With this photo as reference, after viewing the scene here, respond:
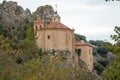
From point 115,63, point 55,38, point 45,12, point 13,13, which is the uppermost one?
point 45,12

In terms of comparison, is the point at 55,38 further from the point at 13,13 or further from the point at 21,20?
the point at 13,13

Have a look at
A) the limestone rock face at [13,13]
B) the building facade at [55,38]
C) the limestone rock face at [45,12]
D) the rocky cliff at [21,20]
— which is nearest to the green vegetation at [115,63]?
the rocky cliff at [21,20]

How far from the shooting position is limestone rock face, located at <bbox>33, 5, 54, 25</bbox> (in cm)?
11212

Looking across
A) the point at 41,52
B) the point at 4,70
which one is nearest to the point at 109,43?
the point at 4,70

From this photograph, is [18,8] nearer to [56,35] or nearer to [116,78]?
[56,35]

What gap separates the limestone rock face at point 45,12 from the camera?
368 feet

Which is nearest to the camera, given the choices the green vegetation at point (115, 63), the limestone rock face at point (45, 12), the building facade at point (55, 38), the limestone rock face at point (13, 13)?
the green vegetation at point (115, 63)

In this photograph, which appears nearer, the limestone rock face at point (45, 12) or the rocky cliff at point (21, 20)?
the rocky cliff at point (21, 20)

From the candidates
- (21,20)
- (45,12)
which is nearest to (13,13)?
(21,20)

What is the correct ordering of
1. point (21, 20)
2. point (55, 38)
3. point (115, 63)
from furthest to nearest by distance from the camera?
point (21, 20) < point (55, 38) < point (115, 63)

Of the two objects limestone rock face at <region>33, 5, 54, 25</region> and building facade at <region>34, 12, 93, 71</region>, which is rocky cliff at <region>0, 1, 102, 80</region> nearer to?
limestone rock face at <region>33, 5, 54, 25</region>

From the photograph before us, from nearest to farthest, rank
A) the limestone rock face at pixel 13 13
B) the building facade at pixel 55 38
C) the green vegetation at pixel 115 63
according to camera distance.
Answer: the green vegetation at pixel 115 63
the building facade at pixel 55 38
the limestone rock face at pixel 13 13

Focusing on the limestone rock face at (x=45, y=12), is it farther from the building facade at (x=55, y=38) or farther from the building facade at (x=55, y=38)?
the building facade at (x=55, y=38)

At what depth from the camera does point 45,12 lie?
11350 centimetres
